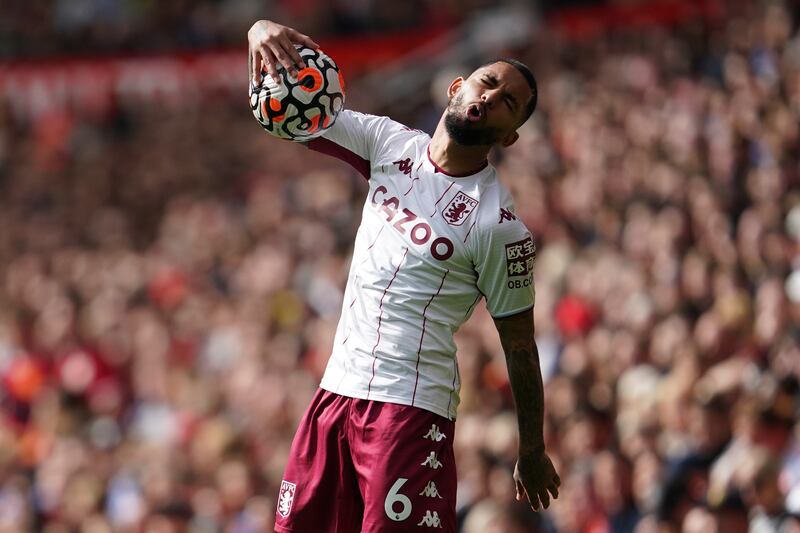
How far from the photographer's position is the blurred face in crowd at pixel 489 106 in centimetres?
505

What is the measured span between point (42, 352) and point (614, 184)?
678cm

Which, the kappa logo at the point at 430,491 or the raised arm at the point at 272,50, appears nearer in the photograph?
the kappa logo at the point at 430,491

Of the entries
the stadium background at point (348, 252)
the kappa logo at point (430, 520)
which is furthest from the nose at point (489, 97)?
the stadium background at point (348, 252)

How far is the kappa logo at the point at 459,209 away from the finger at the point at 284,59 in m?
0.79

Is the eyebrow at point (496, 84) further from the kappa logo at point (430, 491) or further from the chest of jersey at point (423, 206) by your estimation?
the kappa logo at point (430, 491)

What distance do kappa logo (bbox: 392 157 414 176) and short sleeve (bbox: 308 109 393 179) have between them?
15cm

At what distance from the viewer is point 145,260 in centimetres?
1638

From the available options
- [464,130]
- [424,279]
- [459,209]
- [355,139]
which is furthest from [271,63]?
[424,279]

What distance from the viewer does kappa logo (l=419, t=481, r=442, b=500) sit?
5.05 m

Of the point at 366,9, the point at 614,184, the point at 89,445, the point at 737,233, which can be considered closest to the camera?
the point at 737,233

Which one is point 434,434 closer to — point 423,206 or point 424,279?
point 424,279

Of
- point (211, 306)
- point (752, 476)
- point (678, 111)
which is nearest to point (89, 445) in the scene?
point (211, 306)

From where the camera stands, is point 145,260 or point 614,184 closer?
point 614,184

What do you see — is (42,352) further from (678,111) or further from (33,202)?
(678,111)
